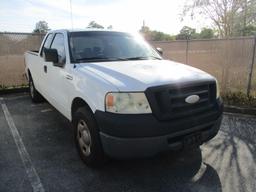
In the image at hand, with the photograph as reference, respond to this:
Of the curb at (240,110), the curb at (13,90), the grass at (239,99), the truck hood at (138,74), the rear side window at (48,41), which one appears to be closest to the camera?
the truck hood at (138,74)

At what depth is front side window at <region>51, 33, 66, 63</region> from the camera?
13.1ft

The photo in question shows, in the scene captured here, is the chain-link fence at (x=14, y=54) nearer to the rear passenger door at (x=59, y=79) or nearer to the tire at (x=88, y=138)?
the rear passenger door at (x=59, y=79)

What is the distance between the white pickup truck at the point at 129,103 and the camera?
267cm

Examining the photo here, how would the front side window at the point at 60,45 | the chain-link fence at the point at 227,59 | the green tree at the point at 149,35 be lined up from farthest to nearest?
the green tree at the point at 149,35 → the chain-link fence at the point at 227,59 → the front side window at the point at 60,45

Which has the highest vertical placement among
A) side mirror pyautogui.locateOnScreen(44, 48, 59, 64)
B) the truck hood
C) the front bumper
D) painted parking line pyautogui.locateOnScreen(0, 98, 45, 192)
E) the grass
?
side mirror pyautogui.locateOnScreen(44, 48, 59, 64)

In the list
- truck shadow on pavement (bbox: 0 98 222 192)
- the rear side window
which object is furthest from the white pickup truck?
the rear side window

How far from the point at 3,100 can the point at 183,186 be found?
6.26m

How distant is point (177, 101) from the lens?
283 cm

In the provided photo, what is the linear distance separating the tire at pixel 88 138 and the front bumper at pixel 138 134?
177mm

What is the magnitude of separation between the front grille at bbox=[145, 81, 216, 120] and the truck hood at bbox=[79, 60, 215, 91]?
0.26 feet

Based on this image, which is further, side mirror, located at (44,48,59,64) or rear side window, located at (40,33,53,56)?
rear side window, located at (40,33,53,56)

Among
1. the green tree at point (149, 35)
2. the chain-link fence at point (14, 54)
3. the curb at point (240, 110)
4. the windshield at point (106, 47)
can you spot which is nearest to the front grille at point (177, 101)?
the windshield at point (106, 47)

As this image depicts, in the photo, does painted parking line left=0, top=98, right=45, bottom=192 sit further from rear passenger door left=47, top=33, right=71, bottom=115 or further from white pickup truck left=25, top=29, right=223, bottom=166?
rear passenger door left=47, top=33, right=71, bottom=115

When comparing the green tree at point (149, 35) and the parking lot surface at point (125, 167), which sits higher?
the green tree at point (149, 35)
